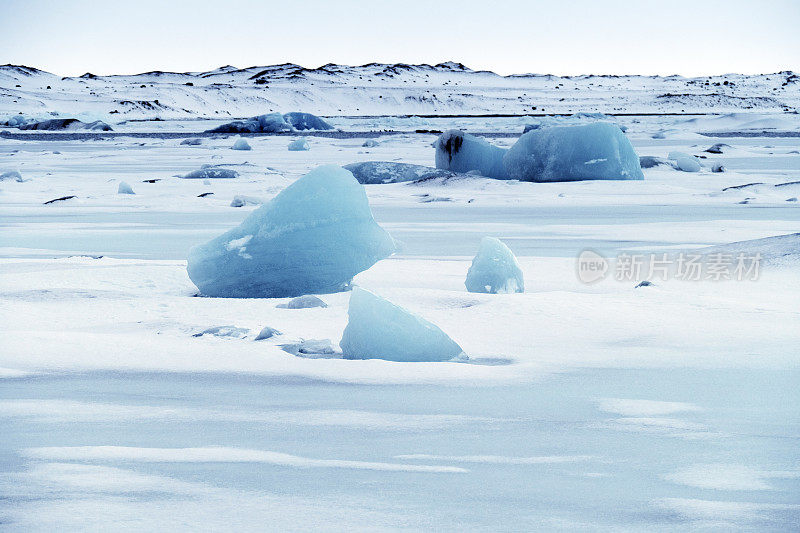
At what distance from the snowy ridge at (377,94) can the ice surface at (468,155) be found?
97.6ft

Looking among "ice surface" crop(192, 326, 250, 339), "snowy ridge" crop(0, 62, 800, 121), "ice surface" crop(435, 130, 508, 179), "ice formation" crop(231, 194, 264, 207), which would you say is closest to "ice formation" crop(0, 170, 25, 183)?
"ice formation" crop(231, 194, 264, 207)

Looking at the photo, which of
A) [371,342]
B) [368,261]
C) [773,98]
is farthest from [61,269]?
[773,98]

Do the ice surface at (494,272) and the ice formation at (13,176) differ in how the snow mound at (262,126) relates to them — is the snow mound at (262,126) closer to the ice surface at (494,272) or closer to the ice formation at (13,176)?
the ice formation at (13,176)

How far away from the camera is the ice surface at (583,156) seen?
9.26 metres

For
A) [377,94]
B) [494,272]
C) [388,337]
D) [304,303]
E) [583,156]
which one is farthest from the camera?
[377,94]

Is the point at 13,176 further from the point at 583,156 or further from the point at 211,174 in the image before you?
the point at 583,156

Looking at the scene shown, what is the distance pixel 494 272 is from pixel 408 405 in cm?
144

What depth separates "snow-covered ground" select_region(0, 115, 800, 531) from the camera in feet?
5.57

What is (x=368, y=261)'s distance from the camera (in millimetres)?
3826

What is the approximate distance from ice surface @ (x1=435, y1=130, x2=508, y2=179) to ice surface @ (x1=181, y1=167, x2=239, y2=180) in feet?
6.42

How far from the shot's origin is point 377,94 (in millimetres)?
55875

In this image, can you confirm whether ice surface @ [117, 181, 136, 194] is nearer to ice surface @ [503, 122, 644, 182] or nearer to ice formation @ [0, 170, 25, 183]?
ice formation @ [0, 170, 25, 183]

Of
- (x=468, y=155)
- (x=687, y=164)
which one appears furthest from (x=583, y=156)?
(x=687, y=164)

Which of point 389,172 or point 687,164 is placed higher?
point 687,164
